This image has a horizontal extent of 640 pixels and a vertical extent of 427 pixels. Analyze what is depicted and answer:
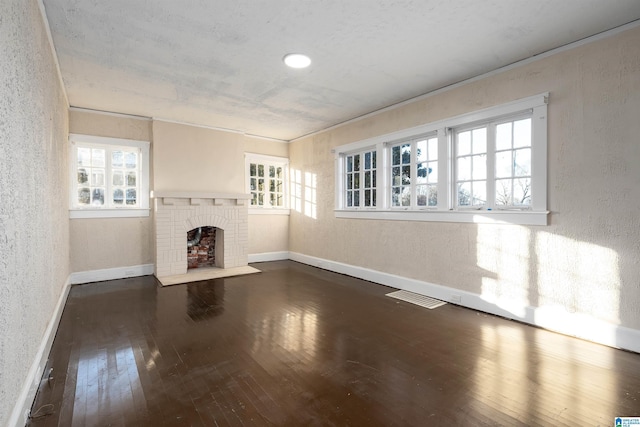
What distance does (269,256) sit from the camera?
6.73 meters

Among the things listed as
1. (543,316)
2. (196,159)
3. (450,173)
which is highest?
(196,159)

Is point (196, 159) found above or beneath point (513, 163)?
above

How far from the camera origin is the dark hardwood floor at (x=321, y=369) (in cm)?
182

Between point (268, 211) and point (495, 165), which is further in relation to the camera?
point (268, 211)

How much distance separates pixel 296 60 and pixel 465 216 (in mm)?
2602

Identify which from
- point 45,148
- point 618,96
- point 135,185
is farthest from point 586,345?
point 135,185

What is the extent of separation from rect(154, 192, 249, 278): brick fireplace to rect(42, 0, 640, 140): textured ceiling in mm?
1686

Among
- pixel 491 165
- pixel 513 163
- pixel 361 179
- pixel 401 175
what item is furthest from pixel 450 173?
pixel 361 179

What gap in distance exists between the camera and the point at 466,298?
3684 millimetres

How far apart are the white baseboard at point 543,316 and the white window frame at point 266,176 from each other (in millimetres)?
3005

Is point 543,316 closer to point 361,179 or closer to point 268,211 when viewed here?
point 361,179

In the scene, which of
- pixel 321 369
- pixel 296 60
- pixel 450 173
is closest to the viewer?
pixel 321 369

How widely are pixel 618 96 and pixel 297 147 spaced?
5.06 meters

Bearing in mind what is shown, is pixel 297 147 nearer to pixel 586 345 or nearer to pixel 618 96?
pixel 618 96
